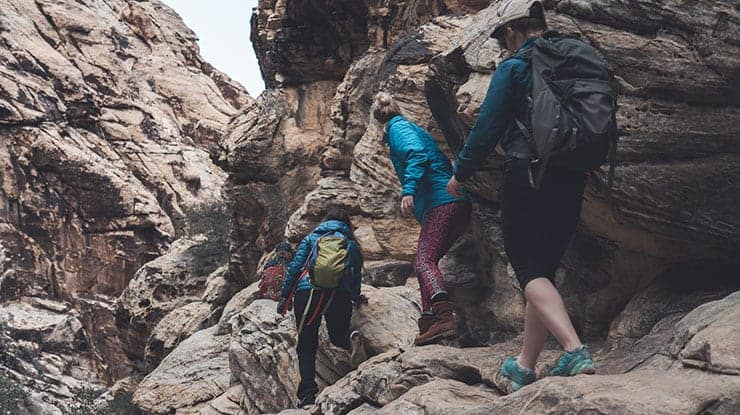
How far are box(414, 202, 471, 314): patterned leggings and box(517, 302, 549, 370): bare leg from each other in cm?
183

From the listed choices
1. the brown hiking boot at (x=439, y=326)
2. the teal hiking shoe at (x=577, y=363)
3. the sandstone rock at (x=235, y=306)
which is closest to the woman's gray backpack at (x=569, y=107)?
the teal hiking shoe at (x=577, y=363)

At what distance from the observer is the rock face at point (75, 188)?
110 ft

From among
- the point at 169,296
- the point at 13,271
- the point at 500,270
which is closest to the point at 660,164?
the point at 500,270

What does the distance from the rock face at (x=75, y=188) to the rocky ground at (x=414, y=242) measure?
0.60 m

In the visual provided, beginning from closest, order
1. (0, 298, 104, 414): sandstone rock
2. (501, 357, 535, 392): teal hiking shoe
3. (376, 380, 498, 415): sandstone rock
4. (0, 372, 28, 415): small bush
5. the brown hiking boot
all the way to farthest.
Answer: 1. (501, 357, 535, 392): teal hiking shoe
2. (376, 380, 498, 415): sandstone rock
3. the brown hiking boot
4. (0, 372, 28, 415): small bush
5. (0, 298, 104, 414): sandstone rock

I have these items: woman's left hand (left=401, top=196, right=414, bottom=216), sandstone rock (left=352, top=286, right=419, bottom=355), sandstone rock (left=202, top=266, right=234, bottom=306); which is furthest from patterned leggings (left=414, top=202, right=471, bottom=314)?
sandstone rock (left=202, top=266, right=234, bottom=306)

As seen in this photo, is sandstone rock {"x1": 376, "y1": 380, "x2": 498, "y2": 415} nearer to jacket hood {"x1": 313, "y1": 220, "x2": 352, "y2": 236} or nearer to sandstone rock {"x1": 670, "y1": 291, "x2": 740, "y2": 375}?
sandstone rock {"x1": 670, "y1": 291, "x2": 740, "y2": 375}

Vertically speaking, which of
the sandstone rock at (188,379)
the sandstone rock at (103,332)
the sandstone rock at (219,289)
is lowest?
the sandstone rock at (103,332)

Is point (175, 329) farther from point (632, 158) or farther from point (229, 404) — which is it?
point (632, 158)

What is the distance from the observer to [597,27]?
5.69 meters

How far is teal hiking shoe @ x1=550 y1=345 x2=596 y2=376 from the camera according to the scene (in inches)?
174

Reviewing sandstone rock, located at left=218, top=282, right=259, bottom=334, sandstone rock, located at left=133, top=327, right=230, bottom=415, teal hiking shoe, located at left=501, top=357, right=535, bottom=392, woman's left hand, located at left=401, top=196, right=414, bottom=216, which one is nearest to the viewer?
teal hiking shoe, located at left=501, top=357, right=535, bottom=392

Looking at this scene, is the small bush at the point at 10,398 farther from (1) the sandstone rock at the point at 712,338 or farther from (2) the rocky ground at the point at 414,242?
(1) the sandstone rock at the point at 712,338

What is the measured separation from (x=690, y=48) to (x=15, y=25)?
3997 cm
